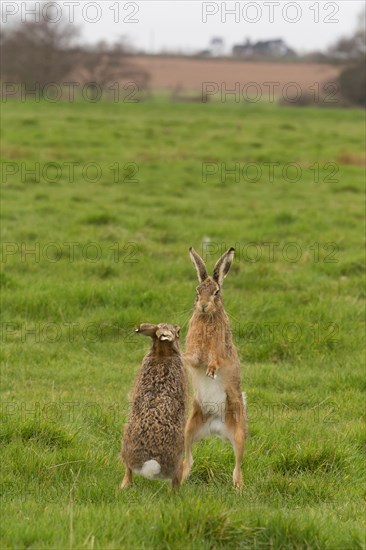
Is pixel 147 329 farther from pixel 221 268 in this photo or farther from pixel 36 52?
pixel 36 52

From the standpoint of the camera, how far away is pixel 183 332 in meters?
10.0

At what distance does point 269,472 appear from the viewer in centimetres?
644

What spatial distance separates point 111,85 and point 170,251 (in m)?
41.5

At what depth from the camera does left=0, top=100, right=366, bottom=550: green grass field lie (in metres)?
5.02

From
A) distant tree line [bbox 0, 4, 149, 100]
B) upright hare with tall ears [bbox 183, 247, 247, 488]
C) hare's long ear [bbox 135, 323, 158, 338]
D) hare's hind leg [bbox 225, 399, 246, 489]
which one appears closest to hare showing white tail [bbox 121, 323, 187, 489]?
hare's long ear [bbox 135, 323, 158, 338]

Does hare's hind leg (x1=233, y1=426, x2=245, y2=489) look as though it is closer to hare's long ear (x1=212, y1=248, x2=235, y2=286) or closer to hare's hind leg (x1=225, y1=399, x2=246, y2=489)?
hare's hind leg (x1=225, y1=399, x2=246, y2=489)

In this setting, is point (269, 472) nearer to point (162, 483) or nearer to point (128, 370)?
point (162, 483)

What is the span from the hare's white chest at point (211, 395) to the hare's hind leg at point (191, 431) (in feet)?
0.16

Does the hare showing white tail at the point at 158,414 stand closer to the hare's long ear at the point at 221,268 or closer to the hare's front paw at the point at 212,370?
the hare's front paw at the point at 212,370

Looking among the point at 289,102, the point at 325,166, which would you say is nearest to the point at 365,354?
the point at 325,166

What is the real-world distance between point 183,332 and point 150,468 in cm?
466

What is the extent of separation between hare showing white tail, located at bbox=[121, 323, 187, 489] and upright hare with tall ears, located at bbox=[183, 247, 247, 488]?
166 mm

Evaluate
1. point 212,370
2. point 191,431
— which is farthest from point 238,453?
point 212,370

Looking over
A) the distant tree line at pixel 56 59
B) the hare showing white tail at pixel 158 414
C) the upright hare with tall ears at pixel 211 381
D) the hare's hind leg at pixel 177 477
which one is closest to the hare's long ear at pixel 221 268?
the upright hare with tall ears at pixel 211 381
